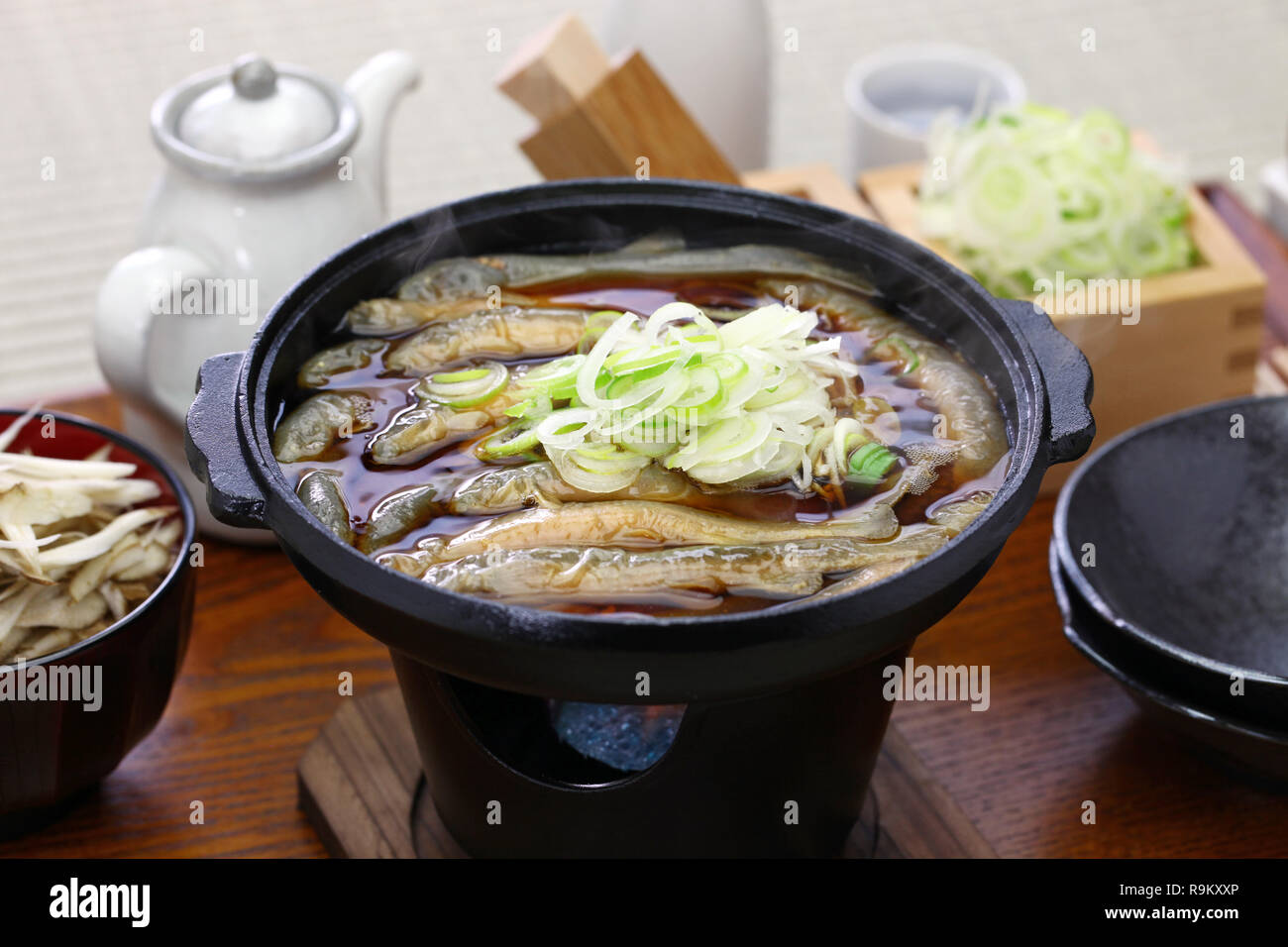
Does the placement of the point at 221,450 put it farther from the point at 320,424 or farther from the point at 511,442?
the point at 511,442

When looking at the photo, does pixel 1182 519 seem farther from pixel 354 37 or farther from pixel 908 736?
pixel 354 37

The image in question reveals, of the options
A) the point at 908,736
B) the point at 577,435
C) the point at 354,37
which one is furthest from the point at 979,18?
the point at 577,435

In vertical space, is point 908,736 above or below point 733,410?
below

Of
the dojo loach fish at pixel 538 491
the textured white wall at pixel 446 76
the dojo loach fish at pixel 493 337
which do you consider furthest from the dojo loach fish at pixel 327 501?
the textured white wall at pixel 446 76

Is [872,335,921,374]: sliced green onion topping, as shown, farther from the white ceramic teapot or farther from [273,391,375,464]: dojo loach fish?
the white ceramic teapot
